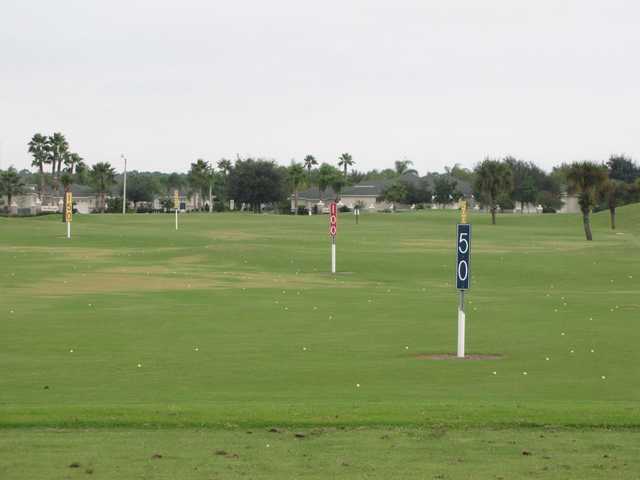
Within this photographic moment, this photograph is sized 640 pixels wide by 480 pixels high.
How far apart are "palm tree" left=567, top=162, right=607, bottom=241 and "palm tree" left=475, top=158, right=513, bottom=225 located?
38918mm

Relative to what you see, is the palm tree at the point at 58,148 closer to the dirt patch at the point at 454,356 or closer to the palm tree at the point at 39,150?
the palm tree at the point at 39,150

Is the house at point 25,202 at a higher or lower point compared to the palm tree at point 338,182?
lower

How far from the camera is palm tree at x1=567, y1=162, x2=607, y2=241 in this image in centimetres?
7631

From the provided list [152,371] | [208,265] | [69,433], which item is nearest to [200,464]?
[69,433]

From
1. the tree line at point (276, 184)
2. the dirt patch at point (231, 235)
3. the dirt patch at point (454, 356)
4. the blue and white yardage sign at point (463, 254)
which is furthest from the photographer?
the tree line at point (276, 184)

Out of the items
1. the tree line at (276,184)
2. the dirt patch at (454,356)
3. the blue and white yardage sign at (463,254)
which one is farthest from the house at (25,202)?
the blue and white yardage sign at (463,254)

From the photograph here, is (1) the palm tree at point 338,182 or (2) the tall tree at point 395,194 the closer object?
(1) the palm tree at point 338,182

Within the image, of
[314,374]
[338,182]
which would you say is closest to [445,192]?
[338,182]

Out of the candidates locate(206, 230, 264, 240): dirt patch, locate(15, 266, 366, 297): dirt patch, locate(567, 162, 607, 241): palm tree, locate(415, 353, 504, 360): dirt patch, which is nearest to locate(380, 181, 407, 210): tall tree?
locate(206, 230, 264, 240): dirt patch

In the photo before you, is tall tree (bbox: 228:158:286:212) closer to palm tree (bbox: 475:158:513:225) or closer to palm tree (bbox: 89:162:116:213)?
palm tree (bbox: 89:162:116:213)

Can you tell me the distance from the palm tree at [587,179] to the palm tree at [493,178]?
38.9m

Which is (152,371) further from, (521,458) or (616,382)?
(521,458)

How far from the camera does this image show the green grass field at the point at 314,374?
1042 centimetres

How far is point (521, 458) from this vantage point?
10.4m
